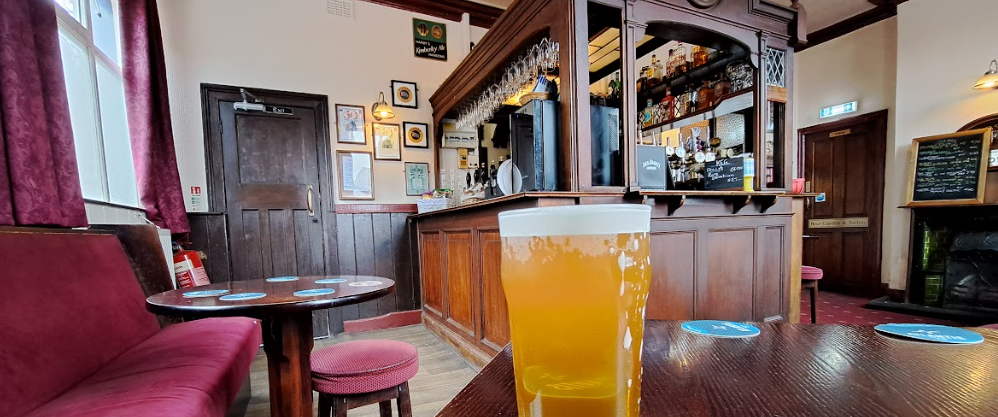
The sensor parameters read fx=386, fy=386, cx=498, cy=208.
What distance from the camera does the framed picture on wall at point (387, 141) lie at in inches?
153

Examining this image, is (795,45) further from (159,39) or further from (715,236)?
(159,39)

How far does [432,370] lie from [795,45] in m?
3.42

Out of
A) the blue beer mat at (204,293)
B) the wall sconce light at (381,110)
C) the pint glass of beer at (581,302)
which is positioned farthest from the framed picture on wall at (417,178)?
the pint glass of beer at (581,302)

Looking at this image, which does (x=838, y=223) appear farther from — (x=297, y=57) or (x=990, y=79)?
(x=297, y=57)

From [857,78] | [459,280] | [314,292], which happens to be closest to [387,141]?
[459,280]

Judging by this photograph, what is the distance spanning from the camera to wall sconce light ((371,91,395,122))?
378 centimetres

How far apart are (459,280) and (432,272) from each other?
0.73 m

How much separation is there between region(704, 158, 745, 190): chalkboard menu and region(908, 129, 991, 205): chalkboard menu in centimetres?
333

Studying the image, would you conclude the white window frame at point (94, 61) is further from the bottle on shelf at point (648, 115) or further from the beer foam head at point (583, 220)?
the bottle on shelf at point (648, 115)

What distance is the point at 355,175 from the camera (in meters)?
3.80

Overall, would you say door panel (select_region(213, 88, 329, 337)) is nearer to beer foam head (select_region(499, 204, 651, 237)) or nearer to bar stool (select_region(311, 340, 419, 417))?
bar stool (select_region(311, 340, 419, 417))

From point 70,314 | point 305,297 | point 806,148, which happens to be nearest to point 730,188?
point 305,297

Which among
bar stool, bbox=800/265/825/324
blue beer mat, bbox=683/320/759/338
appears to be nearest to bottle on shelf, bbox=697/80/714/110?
bar stool, bbox=800/265/825/324

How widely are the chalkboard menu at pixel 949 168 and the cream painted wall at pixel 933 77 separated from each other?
156mm
